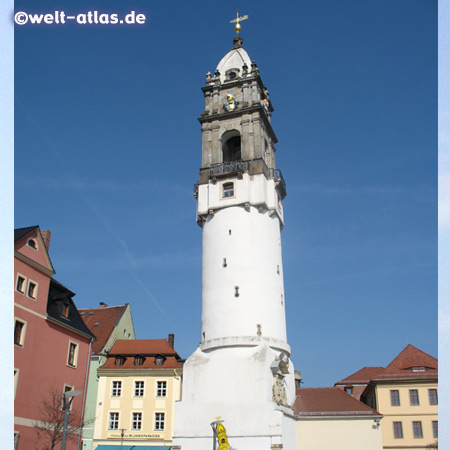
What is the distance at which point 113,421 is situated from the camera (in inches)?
1665

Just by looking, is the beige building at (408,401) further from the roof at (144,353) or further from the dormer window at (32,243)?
the dormer window at (32,243)

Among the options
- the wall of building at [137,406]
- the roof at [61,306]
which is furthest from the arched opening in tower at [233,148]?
the wall of building at [137,406]

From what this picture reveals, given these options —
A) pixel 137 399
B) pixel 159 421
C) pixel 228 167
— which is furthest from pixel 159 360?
pixel 228 167

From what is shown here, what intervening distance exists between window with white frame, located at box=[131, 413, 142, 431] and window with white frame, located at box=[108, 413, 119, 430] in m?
1.31

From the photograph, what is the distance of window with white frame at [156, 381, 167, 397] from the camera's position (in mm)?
42906

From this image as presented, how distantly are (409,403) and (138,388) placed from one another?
22.5m

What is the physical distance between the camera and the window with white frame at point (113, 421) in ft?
138

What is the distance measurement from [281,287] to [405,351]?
18.5m

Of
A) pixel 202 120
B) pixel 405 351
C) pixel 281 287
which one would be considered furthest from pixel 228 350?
pixel 405 351

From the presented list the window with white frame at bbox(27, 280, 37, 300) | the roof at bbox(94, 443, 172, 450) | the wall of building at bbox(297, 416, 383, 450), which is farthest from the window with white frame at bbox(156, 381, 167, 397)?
the window with white frame at bbox(27, 280, 37, 300)

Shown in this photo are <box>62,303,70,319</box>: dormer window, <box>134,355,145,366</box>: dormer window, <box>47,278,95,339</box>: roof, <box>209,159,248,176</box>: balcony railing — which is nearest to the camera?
<box>47,278,95,339</box>: roof

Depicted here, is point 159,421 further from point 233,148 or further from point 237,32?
point 237,32

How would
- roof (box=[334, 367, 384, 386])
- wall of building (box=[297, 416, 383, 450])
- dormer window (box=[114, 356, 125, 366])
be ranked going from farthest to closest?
1. roof (box=[334, 367, 384, 386])
2. dormer window (box=[114, 356, 125, 366])
3. wall of building (box=[297, 416, 383, 450])

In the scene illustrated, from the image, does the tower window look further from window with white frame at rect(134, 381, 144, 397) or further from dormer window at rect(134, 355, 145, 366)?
window with white frame at rect(134, 381, 144, 397)
